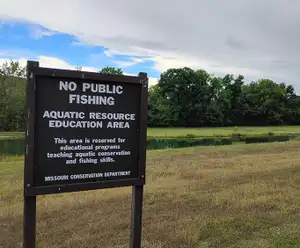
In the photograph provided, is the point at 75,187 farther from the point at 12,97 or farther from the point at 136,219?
the point at 12,97

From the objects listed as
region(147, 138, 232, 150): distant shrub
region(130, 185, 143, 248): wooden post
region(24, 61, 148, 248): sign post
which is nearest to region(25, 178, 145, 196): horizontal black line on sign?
region(24, 61, 148, 248): sign post

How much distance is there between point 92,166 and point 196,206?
9.54 ft

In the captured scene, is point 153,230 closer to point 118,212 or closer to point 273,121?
point 118,212

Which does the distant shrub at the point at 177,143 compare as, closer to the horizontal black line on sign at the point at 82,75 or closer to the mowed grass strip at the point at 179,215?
the mowed grass strip at the point at 179,215

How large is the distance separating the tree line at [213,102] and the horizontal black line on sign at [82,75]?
69.8 meters

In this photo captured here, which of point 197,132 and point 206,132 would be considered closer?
point 197,132

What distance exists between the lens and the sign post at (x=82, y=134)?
3496mm

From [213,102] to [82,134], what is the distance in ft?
259

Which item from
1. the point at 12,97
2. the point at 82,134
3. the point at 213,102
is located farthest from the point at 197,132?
the point at 82,134

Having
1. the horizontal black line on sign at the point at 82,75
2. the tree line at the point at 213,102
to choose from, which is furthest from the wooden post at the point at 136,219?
the tree line at the point at 213,102

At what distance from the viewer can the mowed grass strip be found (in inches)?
187

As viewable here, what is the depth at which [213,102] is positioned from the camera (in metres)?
81.4

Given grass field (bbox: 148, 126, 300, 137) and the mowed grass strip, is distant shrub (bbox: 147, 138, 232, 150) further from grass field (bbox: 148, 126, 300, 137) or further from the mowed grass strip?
the mowed grass strip

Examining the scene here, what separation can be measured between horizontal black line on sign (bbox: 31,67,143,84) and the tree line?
69766mm
